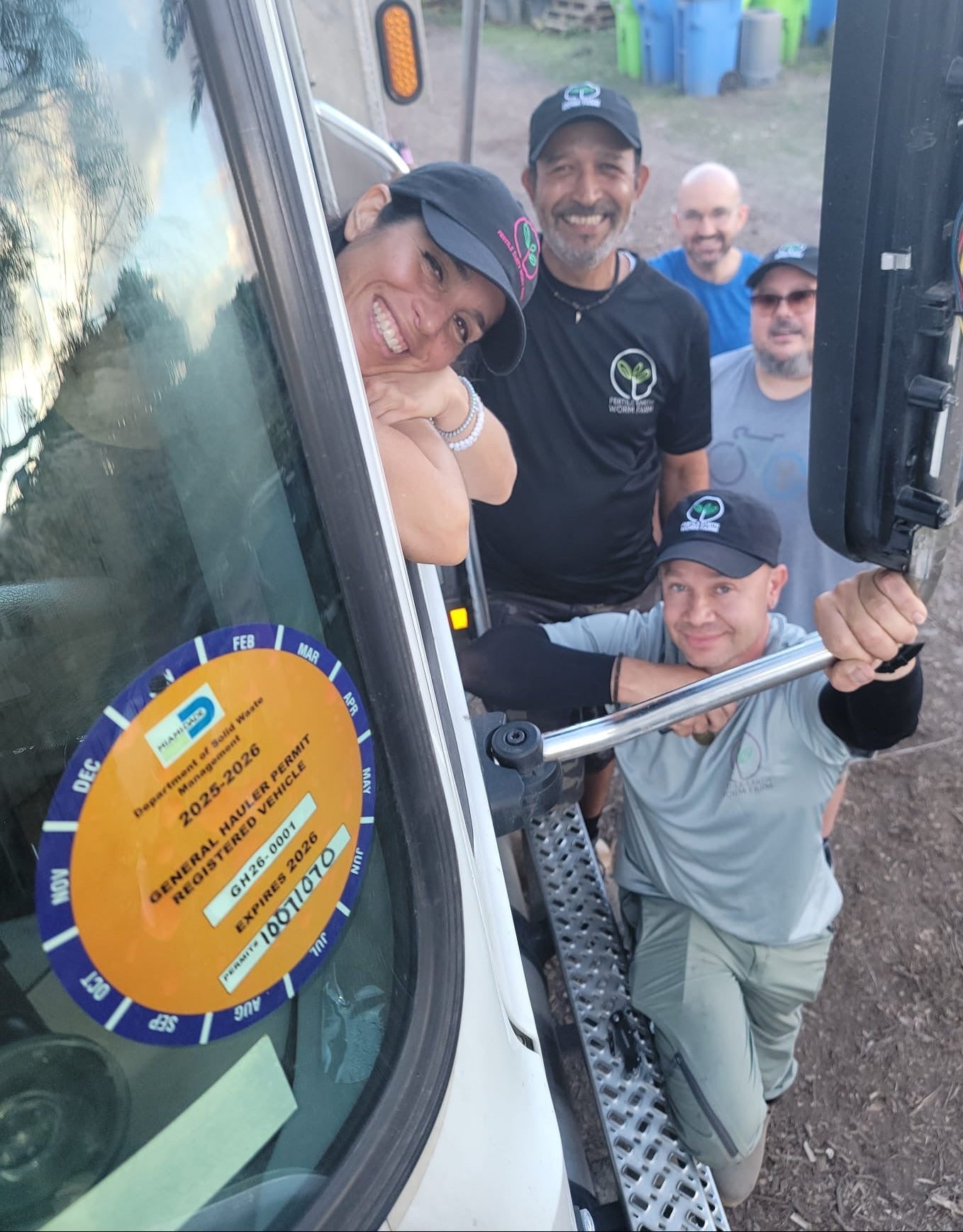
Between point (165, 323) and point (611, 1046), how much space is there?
1.55m

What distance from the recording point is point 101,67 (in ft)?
2.50

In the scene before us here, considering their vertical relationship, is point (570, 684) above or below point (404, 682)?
below

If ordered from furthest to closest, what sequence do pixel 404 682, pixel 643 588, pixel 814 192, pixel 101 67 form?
pixel 814 192, pixel 643 588, pixel 404 682, pixel 101 67

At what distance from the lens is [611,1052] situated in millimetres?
1866

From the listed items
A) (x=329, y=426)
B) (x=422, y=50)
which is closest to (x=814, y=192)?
(x=422, y=50)

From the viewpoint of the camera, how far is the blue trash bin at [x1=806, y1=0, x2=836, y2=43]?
1088 cm

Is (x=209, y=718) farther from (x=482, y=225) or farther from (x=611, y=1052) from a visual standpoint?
(x=611, y=1052)

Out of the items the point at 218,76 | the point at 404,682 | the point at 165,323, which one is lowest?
the point at 404,682

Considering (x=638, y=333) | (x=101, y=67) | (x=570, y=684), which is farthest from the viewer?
(x=638, y=333)

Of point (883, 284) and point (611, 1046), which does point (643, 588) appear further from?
point (883, 284)

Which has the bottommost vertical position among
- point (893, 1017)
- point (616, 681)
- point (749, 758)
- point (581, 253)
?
point (893, 1017)

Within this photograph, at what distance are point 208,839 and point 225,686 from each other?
12 cm

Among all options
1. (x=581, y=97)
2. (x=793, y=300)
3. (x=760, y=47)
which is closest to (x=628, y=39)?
(x=760, y=47)

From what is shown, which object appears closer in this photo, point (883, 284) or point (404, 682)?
point (404, 682)
